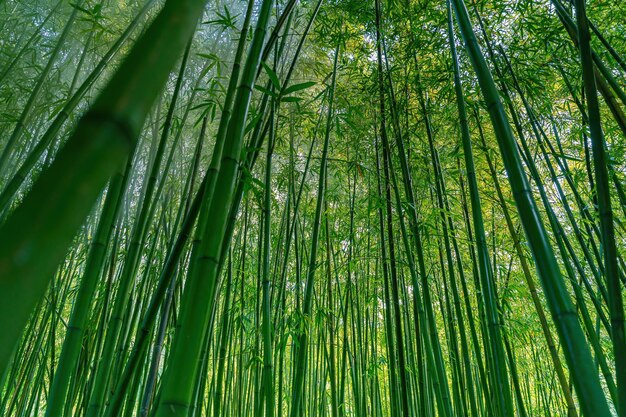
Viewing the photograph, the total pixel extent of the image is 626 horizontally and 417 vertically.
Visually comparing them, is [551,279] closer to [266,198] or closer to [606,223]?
[606,223]

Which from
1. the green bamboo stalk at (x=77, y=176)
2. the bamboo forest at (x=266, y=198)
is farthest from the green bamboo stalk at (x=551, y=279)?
the green bamboo stalk at (x=77, y=176)

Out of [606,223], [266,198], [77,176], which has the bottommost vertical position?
[77,176]

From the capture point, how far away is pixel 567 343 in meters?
0.67

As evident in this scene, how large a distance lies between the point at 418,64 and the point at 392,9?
363mm

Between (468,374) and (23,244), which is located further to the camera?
(468,374)

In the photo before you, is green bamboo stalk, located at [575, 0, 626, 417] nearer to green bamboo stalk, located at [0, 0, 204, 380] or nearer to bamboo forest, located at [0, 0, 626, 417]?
bamboo forest, located at [0, 0, 626, 417]

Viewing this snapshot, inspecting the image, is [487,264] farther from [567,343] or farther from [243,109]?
[243,109]

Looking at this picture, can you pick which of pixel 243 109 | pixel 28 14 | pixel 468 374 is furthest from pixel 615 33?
pixel 28 14

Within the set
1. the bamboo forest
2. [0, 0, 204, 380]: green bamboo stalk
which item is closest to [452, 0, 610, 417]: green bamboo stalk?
the bamboo forest

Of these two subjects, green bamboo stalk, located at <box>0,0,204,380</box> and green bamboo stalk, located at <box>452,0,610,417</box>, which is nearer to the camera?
green bamboo stalk, located at <box>0,0,204,380</box>

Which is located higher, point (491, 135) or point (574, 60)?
point (491, 135)

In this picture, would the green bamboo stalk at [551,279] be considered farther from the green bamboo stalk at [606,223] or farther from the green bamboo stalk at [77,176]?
the green bamboo stalk at [77,176]

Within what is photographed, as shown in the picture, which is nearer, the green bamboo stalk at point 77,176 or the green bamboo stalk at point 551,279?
the green bamboo stalk at point 77,176

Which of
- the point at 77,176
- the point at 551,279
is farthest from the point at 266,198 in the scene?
the point at 77,176
